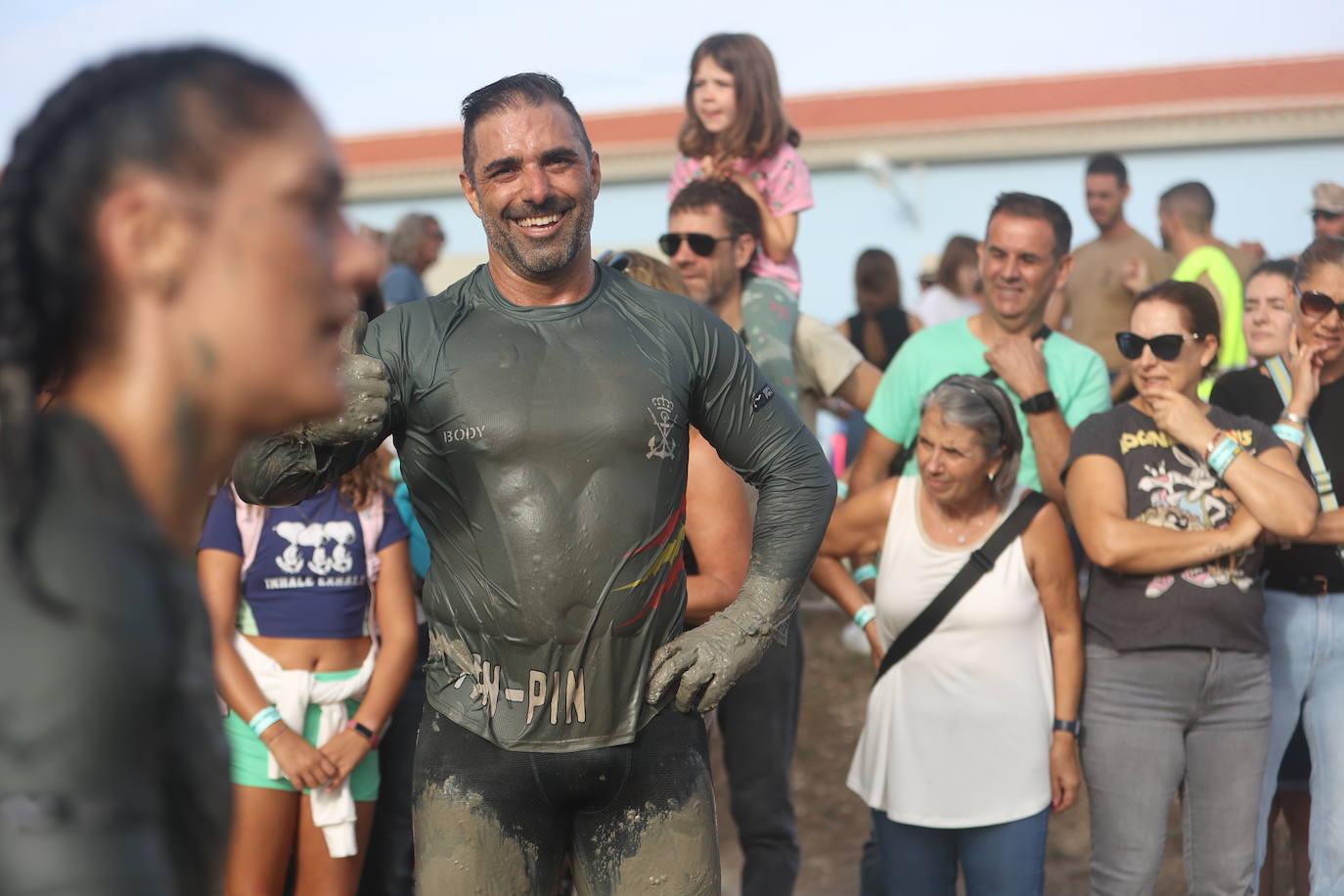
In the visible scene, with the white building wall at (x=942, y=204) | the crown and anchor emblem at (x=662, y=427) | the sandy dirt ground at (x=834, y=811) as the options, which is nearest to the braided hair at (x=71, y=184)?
the crown and anchor emblem at (x=662, y=427)

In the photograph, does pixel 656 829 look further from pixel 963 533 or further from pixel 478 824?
pixel 963 533

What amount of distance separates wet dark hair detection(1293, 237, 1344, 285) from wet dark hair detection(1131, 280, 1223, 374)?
417mm

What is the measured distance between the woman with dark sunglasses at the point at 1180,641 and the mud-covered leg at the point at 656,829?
6.19 ft

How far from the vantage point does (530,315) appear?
2932 millimetres

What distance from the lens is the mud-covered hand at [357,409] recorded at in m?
2.66

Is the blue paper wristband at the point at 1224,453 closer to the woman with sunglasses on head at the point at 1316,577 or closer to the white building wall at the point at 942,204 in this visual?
the woman with sunglasses on head at the point at 1316,577

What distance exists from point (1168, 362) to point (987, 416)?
0.68 m

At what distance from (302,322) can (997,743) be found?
3306mm

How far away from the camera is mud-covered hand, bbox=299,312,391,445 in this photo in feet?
8.72

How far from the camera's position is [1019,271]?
483 cm

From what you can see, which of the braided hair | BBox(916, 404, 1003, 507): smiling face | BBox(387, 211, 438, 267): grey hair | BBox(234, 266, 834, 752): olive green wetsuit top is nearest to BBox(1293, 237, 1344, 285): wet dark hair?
BBox(916, 404, 1003, 507): smiling face

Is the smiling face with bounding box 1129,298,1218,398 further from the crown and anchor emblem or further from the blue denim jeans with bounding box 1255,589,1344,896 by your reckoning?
the crown and anchor emblem

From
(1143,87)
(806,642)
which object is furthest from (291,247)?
(1143,87)

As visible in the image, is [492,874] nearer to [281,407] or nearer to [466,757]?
[466,757]
